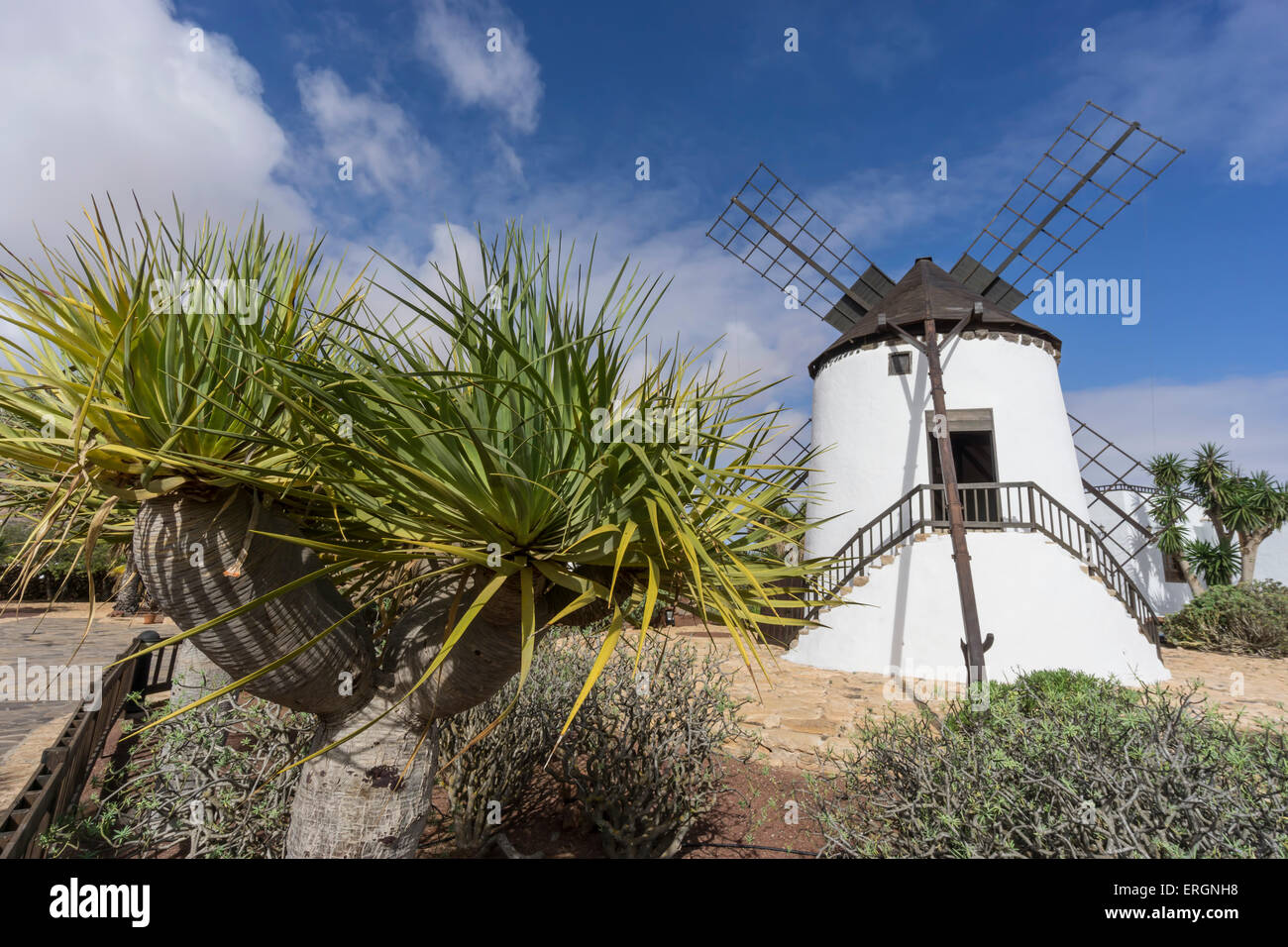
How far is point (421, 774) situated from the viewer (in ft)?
7.69

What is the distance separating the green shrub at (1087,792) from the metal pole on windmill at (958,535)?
6.45m

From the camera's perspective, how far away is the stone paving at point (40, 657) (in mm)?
6453

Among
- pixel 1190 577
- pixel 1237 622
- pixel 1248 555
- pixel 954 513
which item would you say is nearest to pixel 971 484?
pixel 954 513

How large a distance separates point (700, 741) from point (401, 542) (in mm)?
2803

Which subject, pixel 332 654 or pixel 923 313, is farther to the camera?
pixel 923 313

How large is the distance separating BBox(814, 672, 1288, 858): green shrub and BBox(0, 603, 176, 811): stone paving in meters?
2.93

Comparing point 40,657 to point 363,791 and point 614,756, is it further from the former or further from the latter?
point 363,791

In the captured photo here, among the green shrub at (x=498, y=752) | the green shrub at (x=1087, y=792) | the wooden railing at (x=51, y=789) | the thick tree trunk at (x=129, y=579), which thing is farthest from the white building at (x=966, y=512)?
the wooden railing at (x=51, y=789)

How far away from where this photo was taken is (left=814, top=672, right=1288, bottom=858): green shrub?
2.10m

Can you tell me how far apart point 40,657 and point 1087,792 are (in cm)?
1788

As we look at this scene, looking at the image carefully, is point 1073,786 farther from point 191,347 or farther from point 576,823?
point 191,347

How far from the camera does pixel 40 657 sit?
1296 cm

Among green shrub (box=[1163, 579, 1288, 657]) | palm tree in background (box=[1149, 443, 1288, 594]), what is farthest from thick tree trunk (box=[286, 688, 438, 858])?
palm tree in background (box=[1149, 443, 1288, 594])
